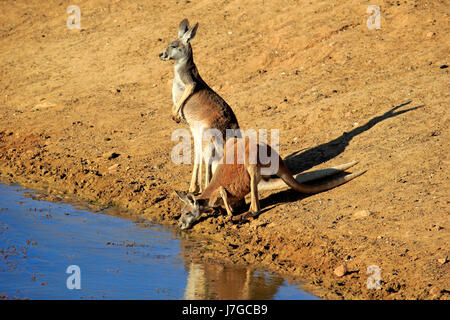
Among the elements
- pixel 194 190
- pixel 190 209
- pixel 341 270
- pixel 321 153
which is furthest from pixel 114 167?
pixel 341 270

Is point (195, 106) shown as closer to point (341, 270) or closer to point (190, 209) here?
point (190, 209)

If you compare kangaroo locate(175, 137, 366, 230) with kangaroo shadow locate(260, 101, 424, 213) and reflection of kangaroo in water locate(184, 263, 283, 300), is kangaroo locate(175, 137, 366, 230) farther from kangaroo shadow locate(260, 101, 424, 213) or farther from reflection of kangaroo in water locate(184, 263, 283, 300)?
reflection of kangaroo in water locate(184, 263, 283, 300)

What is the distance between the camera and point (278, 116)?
12836mm

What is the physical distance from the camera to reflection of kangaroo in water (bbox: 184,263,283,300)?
296 inches

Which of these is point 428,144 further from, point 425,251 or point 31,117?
point 31,117

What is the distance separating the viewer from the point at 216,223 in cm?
966

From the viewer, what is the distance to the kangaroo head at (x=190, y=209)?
929 centimetres

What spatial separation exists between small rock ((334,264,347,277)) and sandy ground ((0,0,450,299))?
0.19ft

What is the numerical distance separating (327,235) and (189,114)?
2.72 m

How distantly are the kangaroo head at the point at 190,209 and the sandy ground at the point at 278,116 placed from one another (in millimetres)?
224

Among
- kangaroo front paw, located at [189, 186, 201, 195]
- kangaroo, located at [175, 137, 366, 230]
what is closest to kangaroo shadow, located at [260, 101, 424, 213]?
kangaroo, located at [175, 137, 366, 230]

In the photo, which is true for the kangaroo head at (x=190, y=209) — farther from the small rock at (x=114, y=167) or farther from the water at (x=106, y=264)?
the small rock at (x=114, y=167)

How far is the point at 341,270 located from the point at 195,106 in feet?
11.2
